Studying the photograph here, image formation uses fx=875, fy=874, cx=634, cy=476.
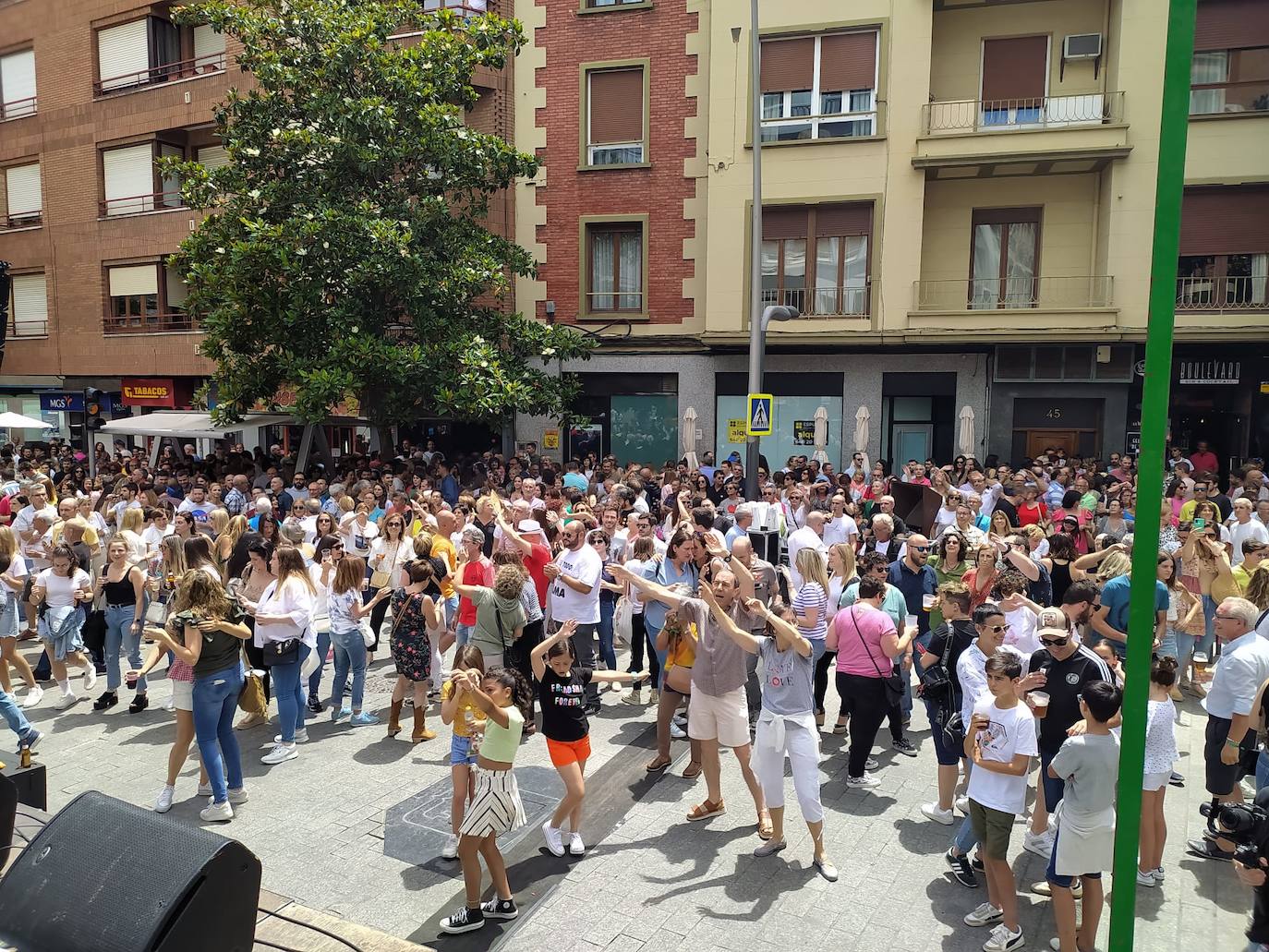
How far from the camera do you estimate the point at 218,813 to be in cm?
606

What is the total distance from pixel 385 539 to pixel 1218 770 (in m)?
7.37

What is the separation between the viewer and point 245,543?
8773 millimetres

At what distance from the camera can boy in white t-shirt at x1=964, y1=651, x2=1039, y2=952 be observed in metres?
4.64

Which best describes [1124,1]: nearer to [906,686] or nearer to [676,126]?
[676,126]

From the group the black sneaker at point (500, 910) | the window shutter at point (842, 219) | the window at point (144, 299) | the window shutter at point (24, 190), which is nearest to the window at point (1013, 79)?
the window shutter at point (842, 219)

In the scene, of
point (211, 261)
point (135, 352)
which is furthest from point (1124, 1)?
point (135, 352)

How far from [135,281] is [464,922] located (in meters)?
25.3

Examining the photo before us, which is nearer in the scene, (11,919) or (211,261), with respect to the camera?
(11,919)

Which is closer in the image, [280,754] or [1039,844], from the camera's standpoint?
[1039,844]

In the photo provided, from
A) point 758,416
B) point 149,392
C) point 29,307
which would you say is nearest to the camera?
point 758,416

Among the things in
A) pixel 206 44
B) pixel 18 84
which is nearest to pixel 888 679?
pixel 206 44

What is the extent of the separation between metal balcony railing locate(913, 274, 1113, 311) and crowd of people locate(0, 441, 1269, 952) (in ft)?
22.5

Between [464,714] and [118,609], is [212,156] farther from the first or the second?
[464,714]

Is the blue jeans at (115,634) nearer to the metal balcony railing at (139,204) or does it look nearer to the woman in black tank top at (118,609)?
the woman in black tank top at (118,609)
